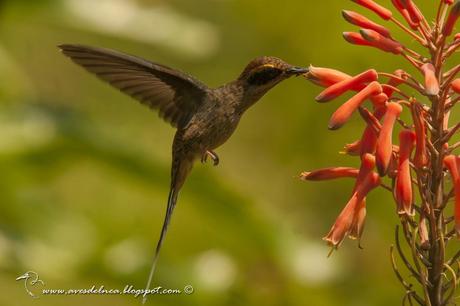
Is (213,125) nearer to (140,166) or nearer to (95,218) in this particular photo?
(140,166)

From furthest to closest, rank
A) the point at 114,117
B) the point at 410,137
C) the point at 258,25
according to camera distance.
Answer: the point at 114,117 < the point at 258,25 < the point at 410,137

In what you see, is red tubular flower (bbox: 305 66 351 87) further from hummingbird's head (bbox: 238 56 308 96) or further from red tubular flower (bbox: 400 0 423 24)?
hummingbird's head (bbox: 238 56 308 96)

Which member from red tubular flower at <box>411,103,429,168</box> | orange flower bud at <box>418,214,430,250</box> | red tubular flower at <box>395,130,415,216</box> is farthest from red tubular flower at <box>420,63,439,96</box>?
orange flower bud at <box>418,214,430,250</box>

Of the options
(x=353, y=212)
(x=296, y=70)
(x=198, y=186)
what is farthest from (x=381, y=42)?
(x=198, y=186)

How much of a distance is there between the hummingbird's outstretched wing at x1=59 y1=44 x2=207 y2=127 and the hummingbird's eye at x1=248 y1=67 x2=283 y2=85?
0.39 m

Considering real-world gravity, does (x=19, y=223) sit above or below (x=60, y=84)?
below

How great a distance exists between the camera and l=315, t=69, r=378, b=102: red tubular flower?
8.71ft

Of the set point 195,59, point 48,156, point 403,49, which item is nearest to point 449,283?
point 403,49

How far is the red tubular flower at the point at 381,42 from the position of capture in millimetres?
2723

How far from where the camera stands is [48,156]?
4922 mm

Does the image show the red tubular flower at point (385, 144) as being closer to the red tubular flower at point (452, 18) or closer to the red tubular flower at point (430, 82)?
the red tubular flower at point (430, 82)

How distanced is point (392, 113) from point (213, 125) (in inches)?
69.9
